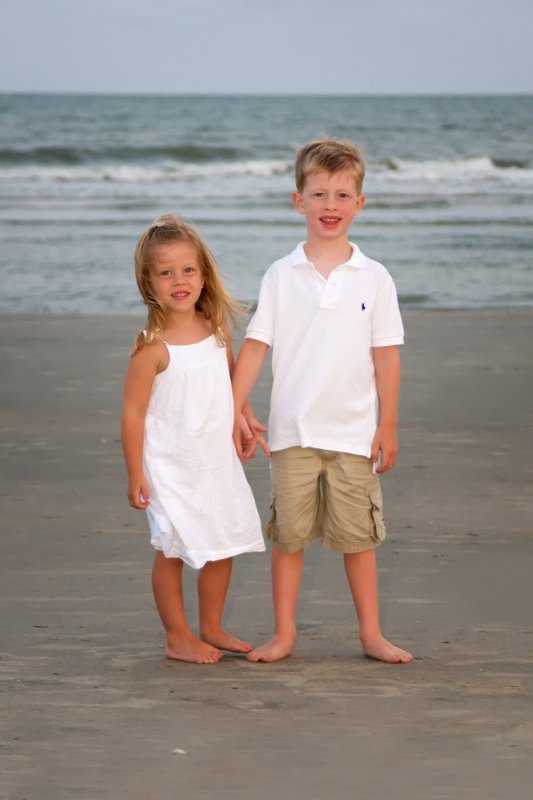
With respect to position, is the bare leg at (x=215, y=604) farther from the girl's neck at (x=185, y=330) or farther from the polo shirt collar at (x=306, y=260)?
the polo shirt collar at (x=306, y=260)

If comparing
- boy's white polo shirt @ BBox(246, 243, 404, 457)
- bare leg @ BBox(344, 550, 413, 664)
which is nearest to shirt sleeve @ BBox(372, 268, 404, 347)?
boy's white polo shirt @ BBox(246, 243, 404, 457)

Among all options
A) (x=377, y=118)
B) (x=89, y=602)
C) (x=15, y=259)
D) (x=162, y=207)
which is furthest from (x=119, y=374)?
(x=377, y=118)

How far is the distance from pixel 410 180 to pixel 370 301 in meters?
22.6

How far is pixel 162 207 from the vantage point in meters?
18.9

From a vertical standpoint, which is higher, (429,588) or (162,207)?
(162,207)

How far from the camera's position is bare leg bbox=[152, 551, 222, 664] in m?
3.36

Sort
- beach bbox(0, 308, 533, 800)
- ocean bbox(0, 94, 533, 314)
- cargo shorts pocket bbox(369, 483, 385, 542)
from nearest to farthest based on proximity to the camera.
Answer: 1. beach bbox(0, 308, 533, 800)
2. cargo shorts pocket bbox(369, 483, 385, 542)
3. ocean bbox(0, 94, 533, 314)

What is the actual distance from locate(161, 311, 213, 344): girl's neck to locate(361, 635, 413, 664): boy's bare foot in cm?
98

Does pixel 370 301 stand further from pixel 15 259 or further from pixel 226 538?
pixel 15 259

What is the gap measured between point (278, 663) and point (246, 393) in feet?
2.46

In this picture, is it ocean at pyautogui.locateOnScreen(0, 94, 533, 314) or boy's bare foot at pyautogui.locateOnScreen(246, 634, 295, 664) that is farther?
ocean at pyautogui.locateOnScreen(0, 94, 533, 314)

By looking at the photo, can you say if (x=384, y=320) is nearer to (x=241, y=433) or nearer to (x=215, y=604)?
(x=241, y=433)

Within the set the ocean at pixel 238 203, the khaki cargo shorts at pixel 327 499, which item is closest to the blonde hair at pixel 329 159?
the ocean at pixel 238 203

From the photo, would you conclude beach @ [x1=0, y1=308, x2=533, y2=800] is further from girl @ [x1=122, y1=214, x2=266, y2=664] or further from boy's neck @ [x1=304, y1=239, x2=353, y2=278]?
boy's neck @ [x1=304, y1=239, x2=353, y2=278]
